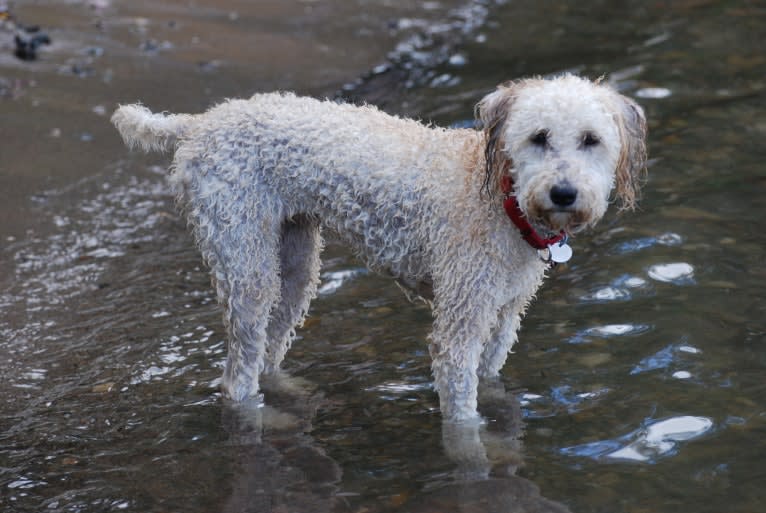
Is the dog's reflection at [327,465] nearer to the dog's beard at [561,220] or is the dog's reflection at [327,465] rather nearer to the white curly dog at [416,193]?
the white curly dog at [416,193]

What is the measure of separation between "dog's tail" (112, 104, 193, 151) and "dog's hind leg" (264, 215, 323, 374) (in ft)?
2.63

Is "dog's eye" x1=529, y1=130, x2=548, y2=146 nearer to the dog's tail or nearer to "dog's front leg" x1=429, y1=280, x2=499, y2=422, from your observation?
"dog's front leg" x1=429, y1=280, x2=499, y2=422

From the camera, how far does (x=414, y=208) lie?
5.25 m

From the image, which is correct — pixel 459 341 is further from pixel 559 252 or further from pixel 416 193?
pixel 416 193

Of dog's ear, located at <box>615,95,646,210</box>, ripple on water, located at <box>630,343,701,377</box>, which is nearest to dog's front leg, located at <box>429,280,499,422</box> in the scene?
dog's ear, located at <box>615,95,646,210</box>

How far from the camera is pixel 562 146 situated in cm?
→ 466

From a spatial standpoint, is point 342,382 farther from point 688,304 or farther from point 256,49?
point 256,49

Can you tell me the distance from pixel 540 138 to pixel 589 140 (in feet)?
0.75

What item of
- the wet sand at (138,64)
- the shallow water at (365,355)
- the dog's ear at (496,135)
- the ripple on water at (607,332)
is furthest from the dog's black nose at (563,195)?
the wet sand at (138,64)

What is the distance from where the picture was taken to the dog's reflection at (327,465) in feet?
15.9

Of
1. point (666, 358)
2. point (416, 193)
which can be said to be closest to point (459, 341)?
point (416, 193)

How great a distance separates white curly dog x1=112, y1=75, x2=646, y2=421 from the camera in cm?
474

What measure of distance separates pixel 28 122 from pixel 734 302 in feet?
Result: 21.6

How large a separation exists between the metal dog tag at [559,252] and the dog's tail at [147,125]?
A: 2134 millimetres
